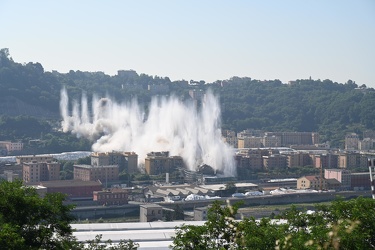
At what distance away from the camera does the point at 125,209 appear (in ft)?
70.9

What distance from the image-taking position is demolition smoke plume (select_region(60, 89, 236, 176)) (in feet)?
103

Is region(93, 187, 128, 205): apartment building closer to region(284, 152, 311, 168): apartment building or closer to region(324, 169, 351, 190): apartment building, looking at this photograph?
region(324, 169, 351, 190): apartment building

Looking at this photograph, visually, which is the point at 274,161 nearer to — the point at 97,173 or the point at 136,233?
the point at 97,173

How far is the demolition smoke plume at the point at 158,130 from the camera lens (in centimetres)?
3148

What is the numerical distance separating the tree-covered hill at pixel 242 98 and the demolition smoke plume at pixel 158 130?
2843 millimetres

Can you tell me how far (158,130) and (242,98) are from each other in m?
21.5

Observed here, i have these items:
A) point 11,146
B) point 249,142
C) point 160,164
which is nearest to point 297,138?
point 249,142

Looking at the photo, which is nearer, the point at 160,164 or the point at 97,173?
the point at 97,173

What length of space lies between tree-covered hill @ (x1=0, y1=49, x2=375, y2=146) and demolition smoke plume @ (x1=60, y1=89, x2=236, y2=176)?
2843 mm

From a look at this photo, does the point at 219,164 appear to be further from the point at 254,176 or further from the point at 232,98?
the point at 232,98

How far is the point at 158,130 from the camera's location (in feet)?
123

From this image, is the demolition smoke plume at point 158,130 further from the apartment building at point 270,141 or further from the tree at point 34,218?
the tree at point 34,218

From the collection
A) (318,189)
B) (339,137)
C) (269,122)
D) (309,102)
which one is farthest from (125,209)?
(309,102)

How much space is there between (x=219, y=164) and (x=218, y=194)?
6192 mm
